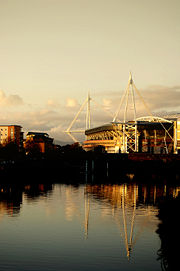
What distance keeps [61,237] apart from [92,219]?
9722 millimetres

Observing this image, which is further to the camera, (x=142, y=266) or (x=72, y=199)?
(x=72, y=199)

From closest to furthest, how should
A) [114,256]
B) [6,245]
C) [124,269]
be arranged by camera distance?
[124,269] < [114,256] < [6,245]

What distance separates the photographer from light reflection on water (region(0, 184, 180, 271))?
2816 cm

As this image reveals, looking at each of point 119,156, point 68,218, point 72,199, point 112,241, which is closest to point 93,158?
point 119,156

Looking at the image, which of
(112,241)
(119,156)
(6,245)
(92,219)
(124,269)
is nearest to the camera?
(124,269)

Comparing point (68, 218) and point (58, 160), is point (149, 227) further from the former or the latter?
point (58, 160)

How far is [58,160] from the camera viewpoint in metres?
178

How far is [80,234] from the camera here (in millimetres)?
37531

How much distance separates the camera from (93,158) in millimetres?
169750

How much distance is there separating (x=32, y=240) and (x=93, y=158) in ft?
444

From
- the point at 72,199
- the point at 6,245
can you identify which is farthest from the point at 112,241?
the point at 72,199

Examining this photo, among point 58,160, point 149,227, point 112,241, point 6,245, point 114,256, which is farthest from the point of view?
point 58,160

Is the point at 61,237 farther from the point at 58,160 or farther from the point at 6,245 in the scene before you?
Answer: the point at 58,160

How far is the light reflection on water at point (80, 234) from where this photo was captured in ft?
92.4
